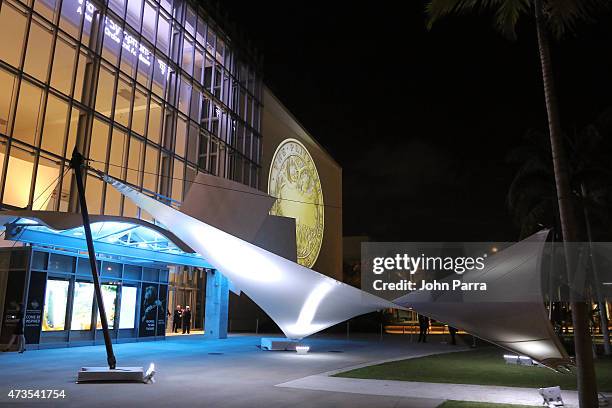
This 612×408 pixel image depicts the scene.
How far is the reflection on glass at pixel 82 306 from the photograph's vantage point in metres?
17.5

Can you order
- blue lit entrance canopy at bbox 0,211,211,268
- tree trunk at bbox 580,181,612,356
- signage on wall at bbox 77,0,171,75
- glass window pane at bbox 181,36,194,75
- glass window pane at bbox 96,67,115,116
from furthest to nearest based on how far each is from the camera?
glass window pane at bbox 181,36,194,75 → glass window pane at bbox 96,67,115,116 → tree trunk at bbox 580,181,612,356 → signage on wall at bbox 77,0,171,75 → blue lit entrance canopy at bbox 0,211,211,268

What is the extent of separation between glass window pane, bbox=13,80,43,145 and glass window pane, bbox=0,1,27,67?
0.88 m

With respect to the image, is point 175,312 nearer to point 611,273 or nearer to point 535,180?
point 535,180

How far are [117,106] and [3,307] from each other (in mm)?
8869

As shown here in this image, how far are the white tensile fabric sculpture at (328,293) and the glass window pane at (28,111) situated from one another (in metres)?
7.55

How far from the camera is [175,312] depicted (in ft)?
83.8

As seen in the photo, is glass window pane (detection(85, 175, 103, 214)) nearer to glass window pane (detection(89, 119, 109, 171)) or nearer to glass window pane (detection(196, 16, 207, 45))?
glass window pane (detection(89, 119, 109, 171))

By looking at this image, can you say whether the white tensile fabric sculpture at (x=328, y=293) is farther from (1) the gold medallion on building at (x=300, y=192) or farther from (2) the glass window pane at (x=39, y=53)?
(1) the gold medallion on building at (x=300, y=192)

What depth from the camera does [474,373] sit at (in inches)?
492

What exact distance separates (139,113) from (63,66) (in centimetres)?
433

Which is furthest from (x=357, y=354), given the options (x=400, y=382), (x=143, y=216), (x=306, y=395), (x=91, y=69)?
(x=91, y=69)

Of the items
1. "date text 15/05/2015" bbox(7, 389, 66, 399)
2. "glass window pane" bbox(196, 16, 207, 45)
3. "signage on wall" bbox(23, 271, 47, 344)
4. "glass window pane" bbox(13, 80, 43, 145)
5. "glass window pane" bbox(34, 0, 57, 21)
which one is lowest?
"date text 15/05/2015" bbox(7, 389, 66, 399)

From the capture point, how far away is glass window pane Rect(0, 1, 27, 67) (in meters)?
15.7

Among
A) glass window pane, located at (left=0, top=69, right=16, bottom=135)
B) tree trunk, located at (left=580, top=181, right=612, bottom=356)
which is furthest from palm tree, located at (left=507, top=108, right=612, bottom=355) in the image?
glass window pane, located at (left=0, top=69, right=16, bottom=135)
